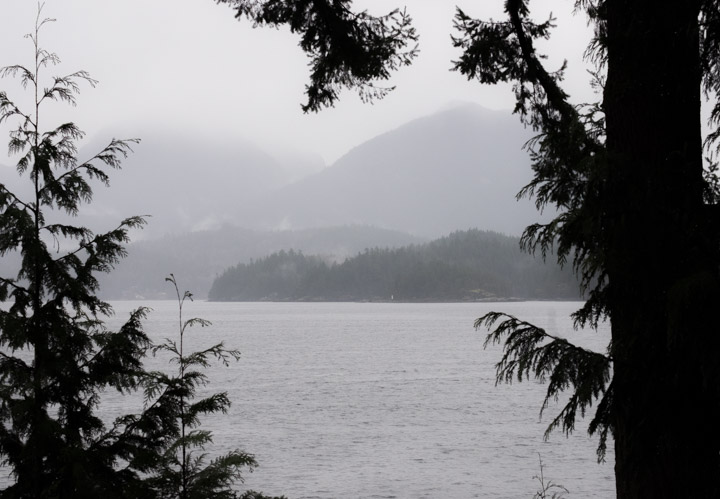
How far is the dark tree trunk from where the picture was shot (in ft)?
13.9

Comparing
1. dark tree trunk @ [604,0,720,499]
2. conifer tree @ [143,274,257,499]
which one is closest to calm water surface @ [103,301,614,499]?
conifer tree @ [143,274,257,499]

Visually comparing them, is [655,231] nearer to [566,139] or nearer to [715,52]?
[566,139]

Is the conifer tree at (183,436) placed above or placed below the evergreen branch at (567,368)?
below

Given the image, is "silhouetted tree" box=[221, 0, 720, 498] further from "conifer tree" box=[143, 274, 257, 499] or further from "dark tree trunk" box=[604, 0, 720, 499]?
"conifer tree" box=[143, 274, 257, 499]

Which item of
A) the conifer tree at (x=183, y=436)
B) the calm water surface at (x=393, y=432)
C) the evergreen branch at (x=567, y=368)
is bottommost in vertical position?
the calm water surface at (x=393, y=432)

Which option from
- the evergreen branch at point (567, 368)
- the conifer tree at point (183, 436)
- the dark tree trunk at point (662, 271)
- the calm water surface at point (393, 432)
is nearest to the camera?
the dark tree trunk at point (662, 271)

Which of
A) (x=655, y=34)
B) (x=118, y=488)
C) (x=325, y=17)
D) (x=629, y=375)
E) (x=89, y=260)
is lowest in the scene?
(x=118, y=488)

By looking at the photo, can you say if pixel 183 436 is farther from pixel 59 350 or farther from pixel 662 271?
pixel 662 271

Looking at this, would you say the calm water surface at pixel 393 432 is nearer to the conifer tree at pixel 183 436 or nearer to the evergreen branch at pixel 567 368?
the conifer tree at pixel 183 436

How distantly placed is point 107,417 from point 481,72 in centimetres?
3196

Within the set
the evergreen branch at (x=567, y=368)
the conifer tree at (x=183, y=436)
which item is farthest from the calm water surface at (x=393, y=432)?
the evergreen branch at (x=567, y=368)

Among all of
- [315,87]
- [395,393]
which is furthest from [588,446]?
[315,87]

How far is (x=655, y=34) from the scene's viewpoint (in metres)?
4.88

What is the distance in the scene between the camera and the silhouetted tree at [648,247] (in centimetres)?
438
